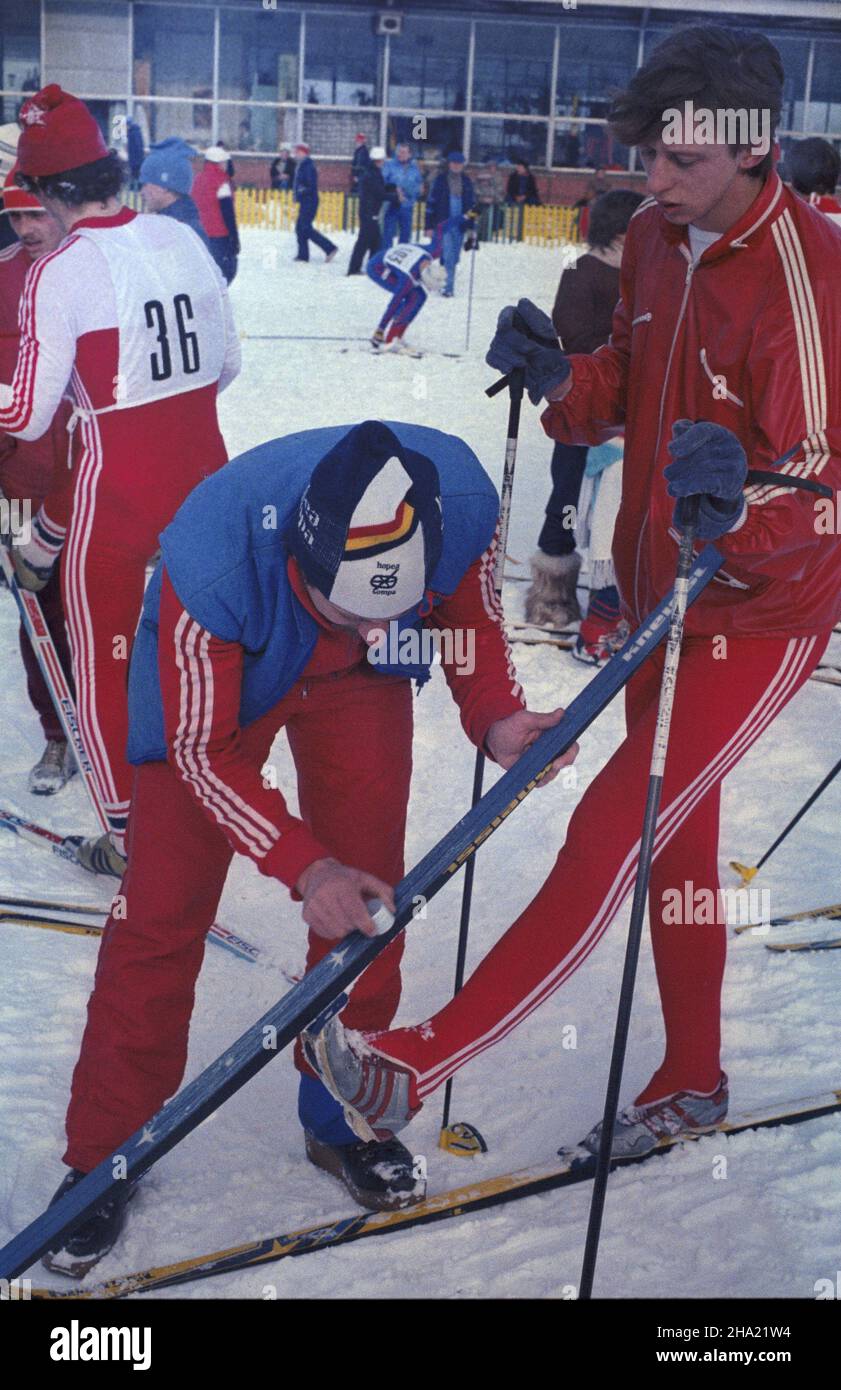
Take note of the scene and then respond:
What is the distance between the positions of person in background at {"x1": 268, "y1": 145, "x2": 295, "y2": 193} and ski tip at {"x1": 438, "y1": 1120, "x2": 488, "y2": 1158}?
79.3 ft

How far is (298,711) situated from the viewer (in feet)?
8.80

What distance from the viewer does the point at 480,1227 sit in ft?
9.37

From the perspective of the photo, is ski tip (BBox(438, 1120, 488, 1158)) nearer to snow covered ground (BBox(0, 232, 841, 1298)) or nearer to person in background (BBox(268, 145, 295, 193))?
snow covered ground (BBox(0, 232, 841, 1298))

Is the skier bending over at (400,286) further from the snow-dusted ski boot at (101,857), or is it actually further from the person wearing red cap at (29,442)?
the snow-dusted ski boot at (101,857)

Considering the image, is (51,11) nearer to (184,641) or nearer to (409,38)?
(409,38)

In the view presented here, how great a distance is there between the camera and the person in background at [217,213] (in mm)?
14508

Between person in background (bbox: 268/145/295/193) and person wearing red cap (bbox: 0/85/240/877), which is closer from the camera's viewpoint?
person wearing red cap (bbox: 0/85/240/877)

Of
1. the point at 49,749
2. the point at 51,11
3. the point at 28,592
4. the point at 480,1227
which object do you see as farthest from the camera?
the point at 51,11

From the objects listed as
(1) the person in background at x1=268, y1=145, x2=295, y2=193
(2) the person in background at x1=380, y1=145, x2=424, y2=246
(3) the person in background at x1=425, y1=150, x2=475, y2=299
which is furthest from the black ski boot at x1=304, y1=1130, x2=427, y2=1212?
(1) the person in background at x1=268, y1=145, x2=295, y2=193

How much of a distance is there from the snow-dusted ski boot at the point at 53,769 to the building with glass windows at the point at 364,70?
86.4ft

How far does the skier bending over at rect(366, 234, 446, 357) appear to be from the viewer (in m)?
13.3
